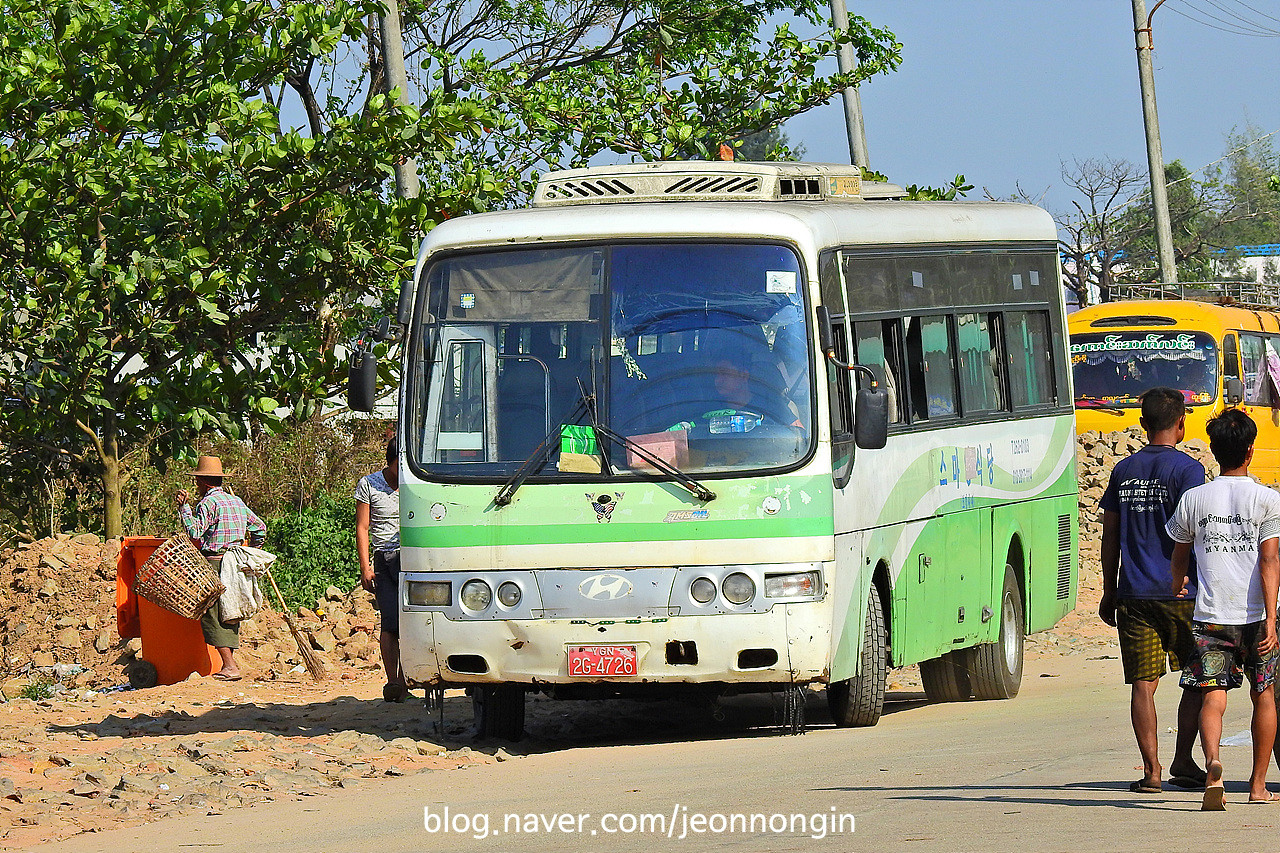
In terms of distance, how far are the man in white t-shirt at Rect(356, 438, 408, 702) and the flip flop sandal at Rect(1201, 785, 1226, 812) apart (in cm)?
619

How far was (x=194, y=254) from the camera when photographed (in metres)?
17.0

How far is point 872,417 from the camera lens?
1052cm

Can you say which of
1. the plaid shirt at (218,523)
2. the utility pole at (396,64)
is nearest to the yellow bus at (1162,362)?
the utility pole at (396,64)

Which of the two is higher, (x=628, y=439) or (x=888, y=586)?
(x=628, y=439)

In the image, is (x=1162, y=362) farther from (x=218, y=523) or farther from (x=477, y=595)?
(x=477, y=595)

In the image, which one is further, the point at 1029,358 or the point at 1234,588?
the point at 1029,358

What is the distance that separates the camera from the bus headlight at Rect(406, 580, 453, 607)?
1066 centimetres

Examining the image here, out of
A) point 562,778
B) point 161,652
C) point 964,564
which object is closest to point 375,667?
point 161,652

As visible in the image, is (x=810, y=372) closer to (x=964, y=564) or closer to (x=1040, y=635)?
(x=964, y=564)

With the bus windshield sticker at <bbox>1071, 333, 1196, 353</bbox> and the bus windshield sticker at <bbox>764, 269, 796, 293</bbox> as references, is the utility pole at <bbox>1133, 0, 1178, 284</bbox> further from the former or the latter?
the bus windshield sticker at <bbox>764, 269, 796, 293</bbox>

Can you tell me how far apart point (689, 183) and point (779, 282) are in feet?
6.33

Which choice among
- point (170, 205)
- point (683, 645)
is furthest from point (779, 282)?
point (170, 205)

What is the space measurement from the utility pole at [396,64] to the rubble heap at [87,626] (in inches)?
166

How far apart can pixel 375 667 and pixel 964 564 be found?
575 cm
